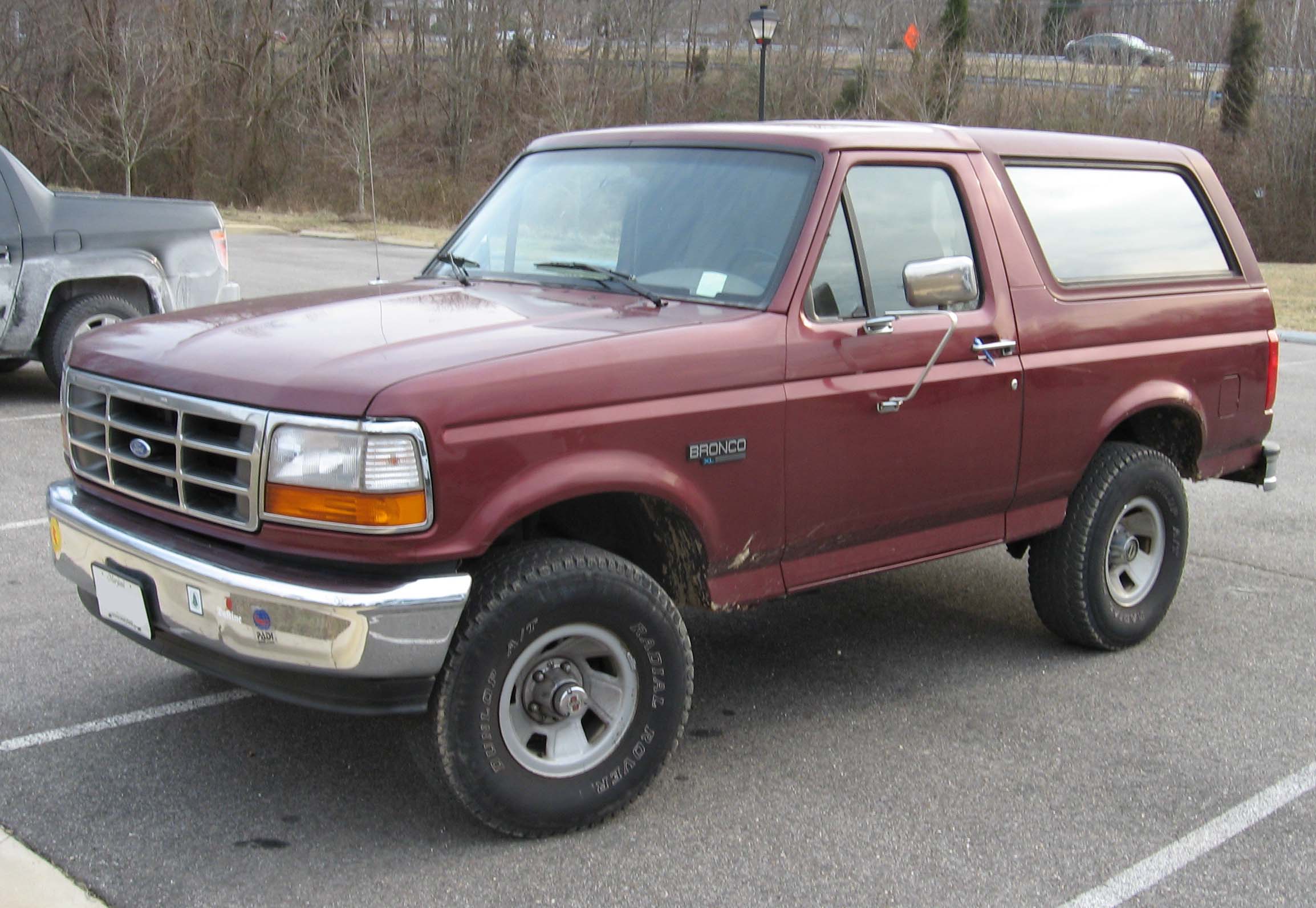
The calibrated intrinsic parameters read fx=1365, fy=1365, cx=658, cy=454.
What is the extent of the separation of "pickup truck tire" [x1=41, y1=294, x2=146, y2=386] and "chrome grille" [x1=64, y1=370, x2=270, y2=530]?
19.3 ft

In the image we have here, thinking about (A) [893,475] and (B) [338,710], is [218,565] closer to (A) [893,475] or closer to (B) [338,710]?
(B) [338,710]

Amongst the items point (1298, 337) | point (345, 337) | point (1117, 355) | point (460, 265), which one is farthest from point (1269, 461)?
point (1298, 337)

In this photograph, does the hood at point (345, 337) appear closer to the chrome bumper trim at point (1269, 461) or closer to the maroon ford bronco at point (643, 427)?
the maroon ford bronco at point (643, 427)

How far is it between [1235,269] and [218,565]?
4310 mm

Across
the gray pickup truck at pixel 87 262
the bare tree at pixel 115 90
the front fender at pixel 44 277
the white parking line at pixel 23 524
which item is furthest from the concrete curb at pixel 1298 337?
the bare tree at pixel 115 90

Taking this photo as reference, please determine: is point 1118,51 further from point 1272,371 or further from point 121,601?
point 121,601

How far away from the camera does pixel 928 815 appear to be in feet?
13.1

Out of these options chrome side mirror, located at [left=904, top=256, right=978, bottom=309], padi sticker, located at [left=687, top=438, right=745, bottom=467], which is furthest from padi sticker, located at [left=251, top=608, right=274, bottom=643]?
chrome side mirror, located at [left=904, top=256, right=978, bottom=309]

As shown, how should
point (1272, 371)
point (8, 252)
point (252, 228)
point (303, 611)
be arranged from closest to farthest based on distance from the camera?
point (303, 611)
point (1272, 371)
point (8, 252)
point (252, 228)

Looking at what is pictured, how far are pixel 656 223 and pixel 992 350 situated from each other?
4.04ft

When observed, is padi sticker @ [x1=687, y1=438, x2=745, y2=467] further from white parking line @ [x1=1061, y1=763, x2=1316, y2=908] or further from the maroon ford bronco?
white parking line @ [x1=1061, y1=763, x2=1316, y2=908]

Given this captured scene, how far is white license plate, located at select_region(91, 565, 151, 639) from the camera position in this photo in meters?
3.72

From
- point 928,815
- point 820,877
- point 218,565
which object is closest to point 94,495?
point 218,565

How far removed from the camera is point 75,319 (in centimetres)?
964
